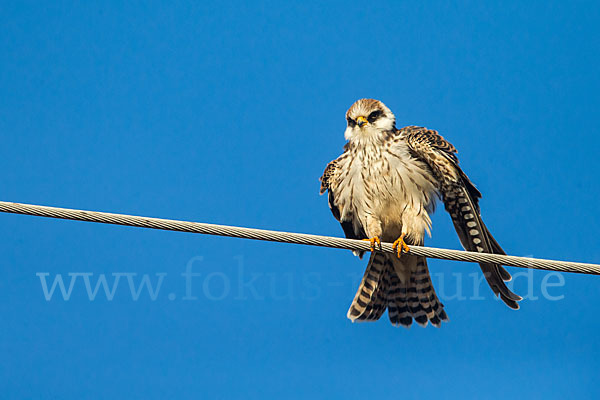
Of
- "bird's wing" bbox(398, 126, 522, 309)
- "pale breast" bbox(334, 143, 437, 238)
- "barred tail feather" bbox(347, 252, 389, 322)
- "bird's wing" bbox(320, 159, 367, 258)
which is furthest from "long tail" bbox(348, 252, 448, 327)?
"bird's wing" bbox(398, 126, 522, 309)

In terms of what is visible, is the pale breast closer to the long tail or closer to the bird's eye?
the bird's eye

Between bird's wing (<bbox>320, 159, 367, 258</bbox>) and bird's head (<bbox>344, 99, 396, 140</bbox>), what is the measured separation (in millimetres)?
309

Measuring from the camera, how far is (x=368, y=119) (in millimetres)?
6336

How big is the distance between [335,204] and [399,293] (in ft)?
3.19

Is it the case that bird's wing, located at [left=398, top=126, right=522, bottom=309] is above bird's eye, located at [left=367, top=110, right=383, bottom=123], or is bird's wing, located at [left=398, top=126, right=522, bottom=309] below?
below

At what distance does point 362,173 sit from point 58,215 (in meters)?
2.83

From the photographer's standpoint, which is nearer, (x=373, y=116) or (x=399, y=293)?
(x=373, y=116)

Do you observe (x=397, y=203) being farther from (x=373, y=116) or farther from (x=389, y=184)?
(x=373, y=116)

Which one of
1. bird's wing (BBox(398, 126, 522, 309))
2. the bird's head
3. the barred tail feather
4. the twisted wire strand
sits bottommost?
the twisted wire strand

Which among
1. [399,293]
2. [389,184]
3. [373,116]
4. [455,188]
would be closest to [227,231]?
[389,184]

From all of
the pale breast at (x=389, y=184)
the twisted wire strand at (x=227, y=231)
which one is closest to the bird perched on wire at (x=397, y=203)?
the pale breast at (x=389, y=184)

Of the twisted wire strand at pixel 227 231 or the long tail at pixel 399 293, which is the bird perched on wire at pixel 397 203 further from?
the twisted wire strand at pixel 227 231

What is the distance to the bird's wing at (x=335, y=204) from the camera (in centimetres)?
646

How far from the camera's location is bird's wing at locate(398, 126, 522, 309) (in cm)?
588
